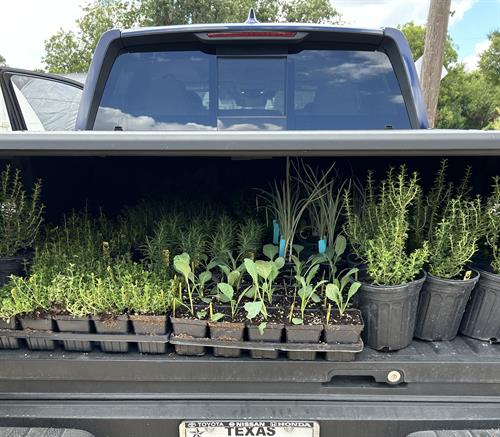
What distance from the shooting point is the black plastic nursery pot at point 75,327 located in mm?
1521

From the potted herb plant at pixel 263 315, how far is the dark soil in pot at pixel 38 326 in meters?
0.75

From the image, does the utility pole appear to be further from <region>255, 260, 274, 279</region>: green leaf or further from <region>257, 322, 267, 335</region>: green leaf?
<region>257, 322, 267, 335</region>: green leaf

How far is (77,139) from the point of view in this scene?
1245mm

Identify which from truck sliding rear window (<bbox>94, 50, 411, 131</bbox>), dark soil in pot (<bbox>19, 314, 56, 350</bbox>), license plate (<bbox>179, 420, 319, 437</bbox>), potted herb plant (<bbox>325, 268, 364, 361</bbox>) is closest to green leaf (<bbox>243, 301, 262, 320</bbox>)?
potted herb plant (<bbox>325, 268, 364, 361</bbox>)

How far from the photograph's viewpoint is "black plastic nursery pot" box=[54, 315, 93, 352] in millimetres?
1521

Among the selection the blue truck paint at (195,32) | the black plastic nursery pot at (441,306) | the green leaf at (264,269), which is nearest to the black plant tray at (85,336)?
the green leaf at (264,269)

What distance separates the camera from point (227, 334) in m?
1.48

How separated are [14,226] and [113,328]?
2.77 feet

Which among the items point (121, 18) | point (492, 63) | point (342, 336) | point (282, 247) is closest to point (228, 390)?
point (342, 336)

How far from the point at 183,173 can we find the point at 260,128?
21.9 inches

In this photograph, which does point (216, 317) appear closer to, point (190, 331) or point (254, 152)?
point (190, 331)

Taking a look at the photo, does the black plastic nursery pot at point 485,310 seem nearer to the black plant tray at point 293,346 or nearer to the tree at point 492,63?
the black plant tray at point 293,346

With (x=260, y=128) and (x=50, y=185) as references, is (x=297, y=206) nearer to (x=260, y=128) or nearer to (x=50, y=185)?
(x=260, y=128)

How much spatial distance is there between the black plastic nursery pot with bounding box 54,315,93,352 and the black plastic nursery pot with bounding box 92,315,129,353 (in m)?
0.04
